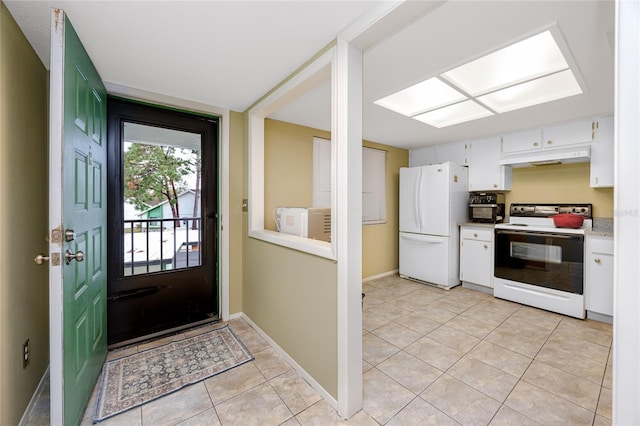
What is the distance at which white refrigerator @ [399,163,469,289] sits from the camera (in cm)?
367

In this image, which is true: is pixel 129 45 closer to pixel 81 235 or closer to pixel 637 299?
pixel 81 235

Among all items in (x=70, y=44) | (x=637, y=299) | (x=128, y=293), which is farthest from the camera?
(x=128, y=293)

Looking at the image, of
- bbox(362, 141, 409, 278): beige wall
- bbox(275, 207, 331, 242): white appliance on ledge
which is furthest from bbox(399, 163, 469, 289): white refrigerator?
bbox(275, 207, 331, 242): white appliance on ledge

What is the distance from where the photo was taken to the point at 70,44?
1260mm

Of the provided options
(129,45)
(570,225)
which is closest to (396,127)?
(570,225)

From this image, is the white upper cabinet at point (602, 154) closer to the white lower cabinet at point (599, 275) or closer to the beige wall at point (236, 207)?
the white lower cabinet at point (599, 275)

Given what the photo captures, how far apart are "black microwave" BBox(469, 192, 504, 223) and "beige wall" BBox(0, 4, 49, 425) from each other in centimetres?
459

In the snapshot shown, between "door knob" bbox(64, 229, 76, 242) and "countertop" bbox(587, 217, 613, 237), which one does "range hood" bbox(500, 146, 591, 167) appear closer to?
"countertop" bbox(587, 217, 613, 237)

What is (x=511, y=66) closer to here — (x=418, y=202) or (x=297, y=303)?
(x=418, y=202)

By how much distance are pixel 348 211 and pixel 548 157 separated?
3.16m

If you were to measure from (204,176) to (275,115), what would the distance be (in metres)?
1.00

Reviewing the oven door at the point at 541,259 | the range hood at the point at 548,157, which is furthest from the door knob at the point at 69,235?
the range hood at the point at 548,157

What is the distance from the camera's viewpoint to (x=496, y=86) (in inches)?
86.6

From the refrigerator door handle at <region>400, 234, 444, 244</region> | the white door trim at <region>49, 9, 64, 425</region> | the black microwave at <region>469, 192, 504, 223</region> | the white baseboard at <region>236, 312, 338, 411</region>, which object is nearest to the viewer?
the white door trim at <region>49, 9, 64, 425</region>
